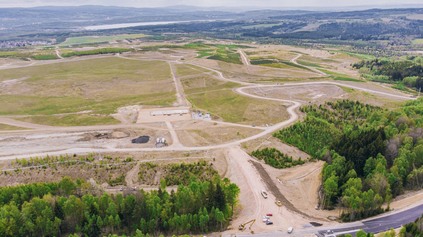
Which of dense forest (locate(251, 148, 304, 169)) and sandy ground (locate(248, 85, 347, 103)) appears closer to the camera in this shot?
dense forest (locate(251, 148, 304, 169))

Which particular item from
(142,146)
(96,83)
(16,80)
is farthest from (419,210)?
(16,80)

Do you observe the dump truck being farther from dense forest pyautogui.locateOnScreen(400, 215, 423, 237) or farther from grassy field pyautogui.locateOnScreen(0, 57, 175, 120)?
grassy field pyautogui.locateOnScreen(0, 57, 175, 120)

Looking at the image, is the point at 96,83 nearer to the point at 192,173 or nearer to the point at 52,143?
the point at 52,143

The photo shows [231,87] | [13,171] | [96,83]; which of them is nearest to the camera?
[13,171]

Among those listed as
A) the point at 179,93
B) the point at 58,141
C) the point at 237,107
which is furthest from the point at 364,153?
the point at 179,93

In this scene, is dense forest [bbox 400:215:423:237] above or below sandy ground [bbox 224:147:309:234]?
above

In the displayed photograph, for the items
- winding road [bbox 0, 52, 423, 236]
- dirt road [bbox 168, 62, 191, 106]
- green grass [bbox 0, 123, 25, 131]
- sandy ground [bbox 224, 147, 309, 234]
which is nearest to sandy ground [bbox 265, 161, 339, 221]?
sandy ground [bbox 224, 147, 309, 234]

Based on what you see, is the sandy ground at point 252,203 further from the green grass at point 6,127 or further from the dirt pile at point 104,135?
the green grass at point 6,127

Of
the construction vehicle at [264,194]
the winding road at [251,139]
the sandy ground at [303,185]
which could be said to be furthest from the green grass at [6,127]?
the construction vehicle at [264,194]
